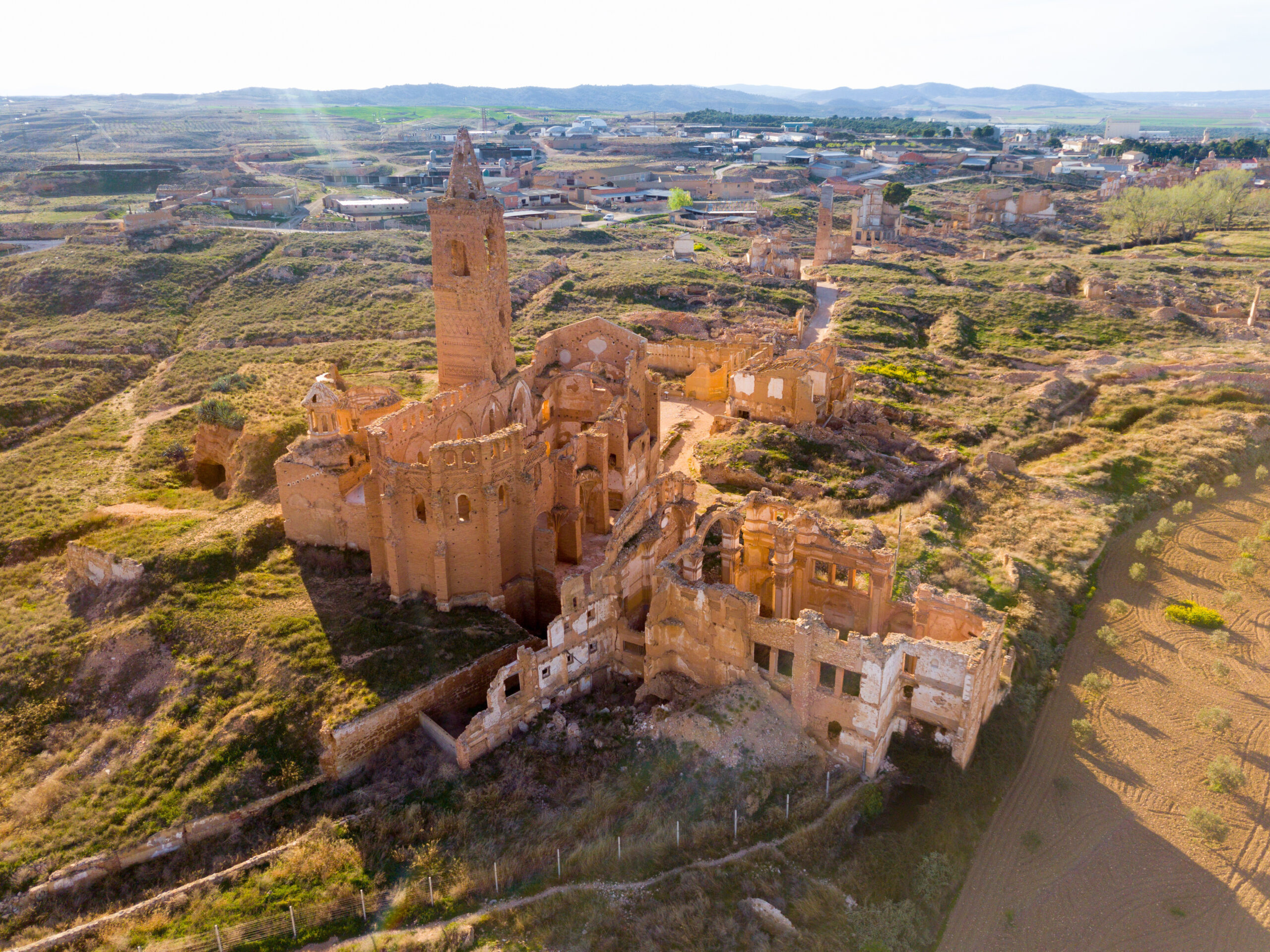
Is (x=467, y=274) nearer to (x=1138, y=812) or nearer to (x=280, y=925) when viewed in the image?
(x=280, y=925)

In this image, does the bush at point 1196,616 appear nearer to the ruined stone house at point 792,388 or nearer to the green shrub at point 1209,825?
the green shrub at point 1209,825

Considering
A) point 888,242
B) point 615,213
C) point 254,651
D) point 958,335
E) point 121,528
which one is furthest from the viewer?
point 615,213

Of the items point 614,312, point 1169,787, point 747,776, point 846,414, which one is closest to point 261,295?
point 614,312

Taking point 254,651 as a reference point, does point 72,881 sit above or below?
below

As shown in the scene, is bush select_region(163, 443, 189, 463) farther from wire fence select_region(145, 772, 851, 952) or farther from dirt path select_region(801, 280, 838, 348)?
dirt path select_region(801, 280, 838, 348)

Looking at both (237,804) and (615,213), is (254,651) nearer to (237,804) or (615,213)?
(237,804)

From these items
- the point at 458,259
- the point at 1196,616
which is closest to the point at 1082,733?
the point at 1196,616
